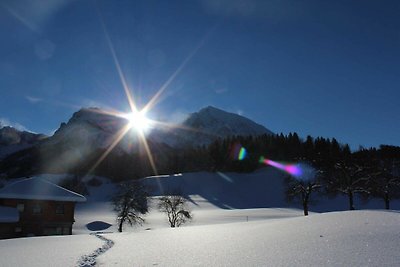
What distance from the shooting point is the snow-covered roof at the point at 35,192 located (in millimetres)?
36088

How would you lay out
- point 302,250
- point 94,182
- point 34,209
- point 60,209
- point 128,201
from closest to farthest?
point 302,250 → point 34,209 → point 60,209 → point 128,201 → point 94,182

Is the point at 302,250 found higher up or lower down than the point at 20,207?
lower down

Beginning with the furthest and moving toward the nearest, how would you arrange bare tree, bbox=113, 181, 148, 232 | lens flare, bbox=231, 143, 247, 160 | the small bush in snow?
lens flare, bbox=231, 143, 247, 160 → the small bush in snow → bare tree, bbox=113, 181, 148, 232

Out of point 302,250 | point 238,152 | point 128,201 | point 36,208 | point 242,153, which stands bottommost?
point 302,250

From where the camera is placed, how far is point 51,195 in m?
38.0

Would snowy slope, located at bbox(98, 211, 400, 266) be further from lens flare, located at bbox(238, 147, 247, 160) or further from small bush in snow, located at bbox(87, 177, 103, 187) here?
small bush in snow, located at bbox(87, 177, 103, 187)

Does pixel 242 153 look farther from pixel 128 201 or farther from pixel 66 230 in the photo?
pixel 66 230

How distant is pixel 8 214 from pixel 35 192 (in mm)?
3374

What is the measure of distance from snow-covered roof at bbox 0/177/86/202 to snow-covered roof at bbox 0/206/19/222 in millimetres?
1222

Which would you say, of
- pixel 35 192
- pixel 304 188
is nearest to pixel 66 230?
pixel 35 192

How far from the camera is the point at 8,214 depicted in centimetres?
3500

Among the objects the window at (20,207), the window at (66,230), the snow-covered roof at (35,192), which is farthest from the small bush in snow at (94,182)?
the window at (20,207)

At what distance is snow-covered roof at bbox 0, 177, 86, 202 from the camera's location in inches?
1421

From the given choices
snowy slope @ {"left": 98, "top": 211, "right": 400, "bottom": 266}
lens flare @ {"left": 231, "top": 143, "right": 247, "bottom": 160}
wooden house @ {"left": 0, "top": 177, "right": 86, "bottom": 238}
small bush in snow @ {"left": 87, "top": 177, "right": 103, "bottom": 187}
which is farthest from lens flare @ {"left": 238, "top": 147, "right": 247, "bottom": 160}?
snowy slope @ {"left": 98, "top": 211, "right": 400, "bottom": 266}
